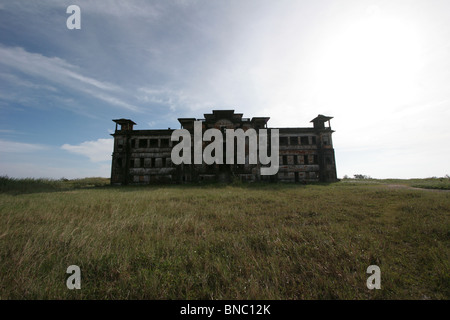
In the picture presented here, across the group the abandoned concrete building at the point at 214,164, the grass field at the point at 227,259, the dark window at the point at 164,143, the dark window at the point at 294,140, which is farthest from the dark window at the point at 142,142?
the dark window at the point at 294,140

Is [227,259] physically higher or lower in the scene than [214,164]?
lower

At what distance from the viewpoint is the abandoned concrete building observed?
2650 cm

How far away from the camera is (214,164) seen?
86.9 ft

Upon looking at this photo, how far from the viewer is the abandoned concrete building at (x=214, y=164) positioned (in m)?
26.5

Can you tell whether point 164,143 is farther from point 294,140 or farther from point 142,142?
point 294,140

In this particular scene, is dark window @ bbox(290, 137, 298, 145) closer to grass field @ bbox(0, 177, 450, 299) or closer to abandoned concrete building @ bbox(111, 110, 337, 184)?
abandoned concrete building @ bbox(111, 110, 337, 184)

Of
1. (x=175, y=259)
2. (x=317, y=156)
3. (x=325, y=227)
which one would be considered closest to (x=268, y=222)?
(x=325, y=227)

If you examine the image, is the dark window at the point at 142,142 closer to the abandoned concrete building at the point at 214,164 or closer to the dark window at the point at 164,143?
the abandoned concrete building at the point at 214,164

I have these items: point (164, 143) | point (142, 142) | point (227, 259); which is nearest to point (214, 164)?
point (164, 143)

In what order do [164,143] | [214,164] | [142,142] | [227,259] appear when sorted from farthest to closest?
[142,142]
[164,143]
[214,164]
[227,259]

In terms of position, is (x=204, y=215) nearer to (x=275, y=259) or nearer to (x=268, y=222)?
(x=268, y=222)
